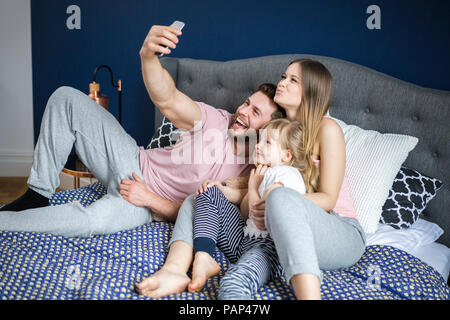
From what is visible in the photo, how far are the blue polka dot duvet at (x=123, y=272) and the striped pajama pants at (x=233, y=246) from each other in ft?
0.14

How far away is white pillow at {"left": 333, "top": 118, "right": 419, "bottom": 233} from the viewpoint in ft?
5.64

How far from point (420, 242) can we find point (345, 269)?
0.46 metres

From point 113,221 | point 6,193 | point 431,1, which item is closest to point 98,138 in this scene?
point 113,221

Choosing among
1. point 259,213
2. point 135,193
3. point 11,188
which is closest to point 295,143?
point 259,213

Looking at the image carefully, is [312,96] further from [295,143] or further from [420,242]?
[420,242]

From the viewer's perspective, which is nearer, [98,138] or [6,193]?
[98,138]

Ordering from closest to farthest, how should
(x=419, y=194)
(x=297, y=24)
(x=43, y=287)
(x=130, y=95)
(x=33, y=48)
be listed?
(x=43, y=287) → (x=419, y=194) → (x=297, y=24) → (x=130, y=95) → (x=33, y=48)

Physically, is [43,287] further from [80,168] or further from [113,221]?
[80,168]

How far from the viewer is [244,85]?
2.35m

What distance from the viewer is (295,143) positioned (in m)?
1.57

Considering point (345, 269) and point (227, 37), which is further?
point (227, 37)

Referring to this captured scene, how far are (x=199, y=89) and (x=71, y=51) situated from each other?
45.9 inches

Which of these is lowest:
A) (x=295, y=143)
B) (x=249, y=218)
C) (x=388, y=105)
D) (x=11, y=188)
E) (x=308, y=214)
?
(x=11, y=188)

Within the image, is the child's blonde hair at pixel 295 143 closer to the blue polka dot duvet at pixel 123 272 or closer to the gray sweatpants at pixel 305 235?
the gray sweatpants at pixel 305 235
